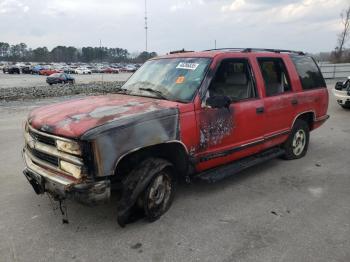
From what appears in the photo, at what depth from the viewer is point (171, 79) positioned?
4.77 m

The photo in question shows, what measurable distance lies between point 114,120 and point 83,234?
50.6 inches

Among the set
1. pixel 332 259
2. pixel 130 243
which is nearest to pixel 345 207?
pixel 332 259

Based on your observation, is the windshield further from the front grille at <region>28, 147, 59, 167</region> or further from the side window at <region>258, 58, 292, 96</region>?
the front grille at <region>28, 147, 59, 167</region>

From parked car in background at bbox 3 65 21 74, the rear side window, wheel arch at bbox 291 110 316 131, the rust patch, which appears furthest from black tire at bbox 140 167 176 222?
parked car in background at bbox 3 65 21 74

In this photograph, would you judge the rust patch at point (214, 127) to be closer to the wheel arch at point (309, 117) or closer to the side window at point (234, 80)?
the side window at point (234, 80)

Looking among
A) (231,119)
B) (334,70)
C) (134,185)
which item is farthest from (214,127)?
(334,70)

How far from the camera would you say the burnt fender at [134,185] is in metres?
3.79

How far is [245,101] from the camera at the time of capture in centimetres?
505

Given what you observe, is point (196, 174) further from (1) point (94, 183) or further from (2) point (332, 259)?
(2) point (332, 259)

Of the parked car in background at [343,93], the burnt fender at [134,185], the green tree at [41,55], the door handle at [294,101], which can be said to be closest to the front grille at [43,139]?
the burnt fender at [134,185]

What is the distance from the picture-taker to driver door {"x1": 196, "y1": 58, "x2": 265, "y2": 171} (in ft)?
14.8

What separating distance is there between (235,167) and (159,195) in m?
1.33

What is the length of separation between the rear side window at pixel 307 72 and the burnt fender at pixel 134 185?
11.7ft

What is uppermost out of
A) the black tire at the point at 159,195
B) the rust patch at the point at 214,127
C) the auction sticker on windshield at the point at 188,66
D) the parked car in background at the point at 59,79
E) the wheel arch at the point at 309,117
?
the auction sticker on windshield at the point at 188,66
